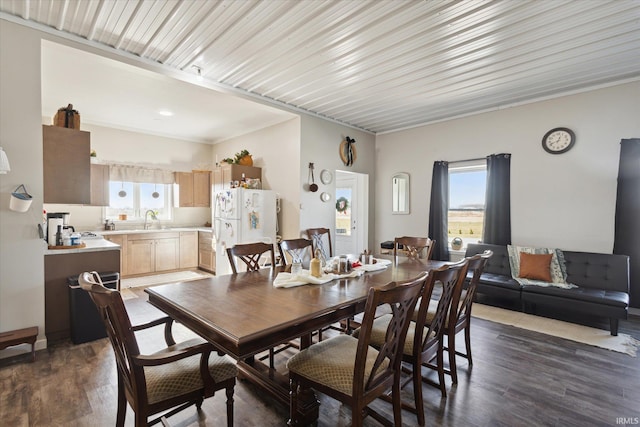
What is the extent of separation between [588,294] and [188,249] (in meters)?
6.39

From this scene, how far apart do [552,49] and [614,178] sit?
1.96 metres

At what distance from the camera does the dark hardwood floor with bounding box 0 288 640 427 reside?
1896 mm

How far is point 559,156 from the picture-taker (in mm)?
4160

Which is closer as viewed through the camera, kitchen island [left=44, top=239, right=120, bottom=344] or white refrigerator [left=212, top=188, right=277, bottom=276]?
kitchen island [left=44, top=239, right=120, bottom=344]

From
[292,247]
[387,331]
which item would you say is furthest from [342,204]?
[387,331]

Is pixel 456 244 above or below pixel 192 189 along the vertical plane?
below

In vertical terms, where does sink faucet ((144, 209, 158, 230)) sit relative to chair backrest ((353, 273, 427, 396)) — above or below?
above

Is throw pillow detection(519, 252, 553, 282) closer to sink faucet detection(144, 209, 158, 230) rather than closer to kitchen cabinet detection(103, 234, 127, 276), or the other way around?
kitchen cabinet detection(103, 234, 127, 276)

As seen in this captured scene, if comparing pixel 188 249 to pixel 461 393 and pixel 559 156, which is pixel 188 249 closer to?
pixel 461 393

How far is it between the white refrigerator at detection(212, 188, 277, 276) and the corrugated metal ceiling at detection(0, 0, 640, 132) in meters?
1.61

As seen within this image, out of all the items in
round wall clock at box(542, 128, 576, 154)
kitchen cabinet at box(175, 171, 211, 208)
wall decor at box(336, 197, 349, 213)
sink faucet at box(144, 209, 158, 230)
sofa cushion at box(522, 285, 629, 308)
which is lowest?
sofa cushion at box(522, 285, 629, 308)

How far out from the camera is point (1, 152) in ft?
7.87

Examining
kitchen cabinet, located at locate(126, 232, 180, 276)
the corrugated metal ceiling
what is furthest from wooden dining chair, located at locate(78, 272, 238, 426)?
kitchen cabinet, located at locate(126, 232, 180, 276)

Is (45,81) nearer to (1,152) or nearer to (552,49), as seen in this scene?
(1,152)
